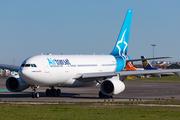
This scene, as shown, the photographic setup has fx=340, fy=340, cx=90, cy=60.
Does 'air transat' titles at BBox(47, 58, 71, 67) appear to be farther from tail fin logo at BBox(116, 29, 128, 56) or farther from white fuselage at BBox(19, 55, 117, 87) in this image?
tail fin logo at BBox(116, 29, 128, 56)

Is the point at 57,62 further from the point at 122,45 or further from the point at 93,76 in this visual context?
the point at 122,45

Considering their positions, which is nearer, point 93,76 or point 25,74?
point 25,74

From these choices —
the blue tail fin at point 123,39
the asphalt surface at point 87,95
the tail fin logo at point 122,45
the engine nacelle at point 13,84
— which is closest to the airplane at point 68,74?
the engine nacelle at point 13,84

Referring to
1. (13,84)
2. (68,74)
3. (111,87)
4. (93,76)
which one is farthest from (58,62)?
(13,84)

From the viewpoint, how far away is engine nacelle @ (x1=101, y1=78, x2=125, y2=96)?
33.3m

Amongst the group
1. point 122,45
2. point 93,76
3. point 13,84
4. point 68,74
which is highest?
point 122,45

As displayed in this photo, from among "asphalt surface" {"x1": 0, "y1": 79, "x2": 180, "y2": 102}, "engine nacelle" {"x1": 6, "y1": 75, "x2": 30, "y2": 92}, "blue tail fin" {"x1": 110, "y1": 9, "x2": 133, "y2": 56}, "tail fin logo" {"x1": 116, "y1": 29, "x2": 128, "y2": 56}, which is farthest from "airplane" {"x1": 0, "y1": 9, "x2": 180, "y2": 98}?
"tail fin logo" {"x1": 116, "y1": 29, "x2": 128, "y2": 56}

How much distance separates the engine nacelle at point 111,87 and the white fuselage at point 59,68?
328cm

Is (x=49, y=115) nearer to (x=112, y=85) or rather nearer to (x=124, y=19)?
(x=112, y=85)

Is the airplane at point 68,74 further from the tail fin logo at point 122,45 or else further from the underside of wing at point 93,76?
the tail fin logo at point 122,45

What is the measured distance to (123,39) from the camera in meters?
47.1

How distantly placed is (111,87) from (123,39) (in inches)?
569

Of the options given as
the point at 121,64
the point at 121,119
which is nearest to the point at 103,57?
the point at 121,64

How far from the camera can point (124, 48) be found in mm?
47156
